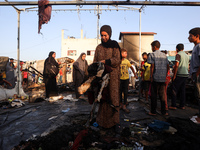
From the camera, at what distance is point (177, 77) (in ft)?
16.2

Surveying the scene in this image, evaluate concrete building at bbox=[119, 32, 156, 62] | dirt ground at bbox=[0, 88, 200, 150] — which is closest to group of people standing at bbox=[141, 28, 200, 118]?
dirt ground at bbox=[0, 88, 200, 150]

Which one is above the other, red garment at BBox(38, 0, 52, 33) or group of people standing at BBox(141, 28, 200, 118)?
red garment at BBox(38, 0, 52, 33)

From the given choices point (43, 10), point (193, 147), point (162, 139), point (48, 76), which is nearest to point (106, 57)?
point (162, 139)

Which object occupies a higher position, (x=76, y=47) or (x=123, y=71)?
(x=76, y=47)

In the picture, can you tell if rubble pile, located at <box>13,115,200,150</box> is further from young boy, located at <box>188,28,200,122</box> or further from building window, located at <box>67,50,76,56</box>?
building window, located at <box>67,50,76,56</box>

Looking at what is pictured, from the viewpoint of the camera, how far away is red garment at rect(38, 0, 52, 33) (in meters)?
4.54

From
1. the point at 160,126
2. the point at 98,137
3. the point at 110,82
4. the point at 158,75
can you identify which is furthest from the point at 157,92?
the point at 98,137

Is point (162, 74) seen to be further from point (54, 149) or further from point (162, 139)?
point (54, 149)

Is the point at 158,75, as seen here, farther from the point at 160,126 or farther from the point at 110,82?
the point at 110,82

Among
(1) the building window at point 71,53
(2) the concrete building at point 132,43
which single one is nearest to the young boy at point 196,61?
(2) the concrete building at point 132,43

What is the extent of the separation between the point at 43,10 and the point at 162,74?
412cm

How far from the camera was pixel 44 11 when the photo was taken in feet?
15.4

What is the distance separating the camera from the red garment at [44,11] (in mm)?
4543

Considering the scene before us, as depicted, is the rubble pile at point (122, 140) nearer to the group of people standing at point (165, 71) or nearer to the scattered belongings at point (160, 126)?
the scattered belongings at point (160, 126)
